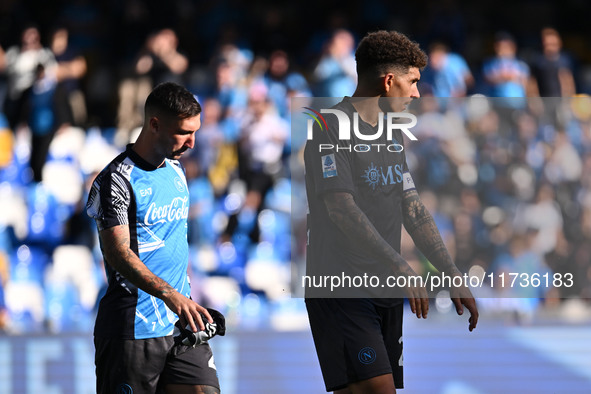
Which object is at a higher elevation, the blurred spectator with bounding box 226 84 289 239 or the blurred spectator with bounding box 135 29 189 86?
the blurred spectator with bounding box 135 29 189 86

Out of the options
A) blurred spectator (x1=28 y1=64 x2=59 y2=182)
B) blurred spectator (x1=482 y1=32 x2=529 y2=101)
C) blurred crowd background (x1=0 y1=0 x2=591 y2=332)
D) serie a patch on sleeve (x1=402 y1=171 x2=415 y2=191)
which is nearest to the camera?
serie a patch on sleeve (x1=402 y1=171 x2=415 y2=191)

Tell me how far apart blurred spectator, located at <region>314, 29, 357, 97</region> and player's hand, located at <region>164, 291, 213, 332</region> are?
20.5 feet

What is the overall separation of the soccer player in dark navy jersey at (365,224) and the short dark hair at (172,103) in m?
0.62

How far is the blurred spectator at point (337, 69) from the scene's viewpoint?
32.9ft

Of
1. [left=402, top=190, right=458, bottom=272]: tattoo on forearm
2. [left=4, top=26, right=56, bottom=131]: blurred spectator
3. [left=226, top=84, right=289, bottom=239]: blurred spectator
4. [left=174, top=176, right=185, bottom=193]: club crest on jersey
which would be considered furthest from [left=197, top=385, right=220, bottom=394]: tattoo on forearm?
[left=4, top=26, right=56, bottom=131]: blurred spectator

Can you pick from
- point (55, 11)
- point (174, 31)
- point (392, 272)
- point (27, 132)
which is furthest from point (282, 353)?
point (55, 11)

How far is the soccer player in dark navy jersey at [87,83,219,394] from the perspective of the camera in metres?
4.14

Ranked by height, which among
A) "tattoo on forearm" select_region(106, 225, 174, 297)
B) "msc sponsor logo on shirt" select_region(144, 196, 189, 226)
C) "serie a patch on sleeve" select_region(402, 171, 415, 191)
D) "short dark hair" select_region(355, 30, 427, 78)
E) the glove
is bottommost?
the glove

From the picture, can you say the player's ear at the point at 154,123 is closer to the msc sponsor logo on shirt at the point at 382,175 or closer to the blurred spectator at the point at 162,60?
the msc sponsor logo on shirt at the point at 382,175

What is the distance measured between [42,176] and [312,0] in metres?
5.04

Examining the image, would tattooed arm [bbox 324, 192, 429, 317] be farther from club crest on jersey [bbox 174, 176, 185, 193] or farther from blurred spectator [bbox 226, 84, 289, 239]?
blurred spectator [bbox 226, 84, 289, 239]

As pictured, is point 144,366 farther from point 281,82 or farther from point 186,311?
point 281,82

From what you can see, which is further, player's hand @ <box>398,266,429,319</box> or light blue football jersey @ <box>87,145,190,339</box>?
light blue football jersey @ <box>87,145,190,339</box>

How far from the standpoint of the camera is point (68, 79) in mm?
11117
